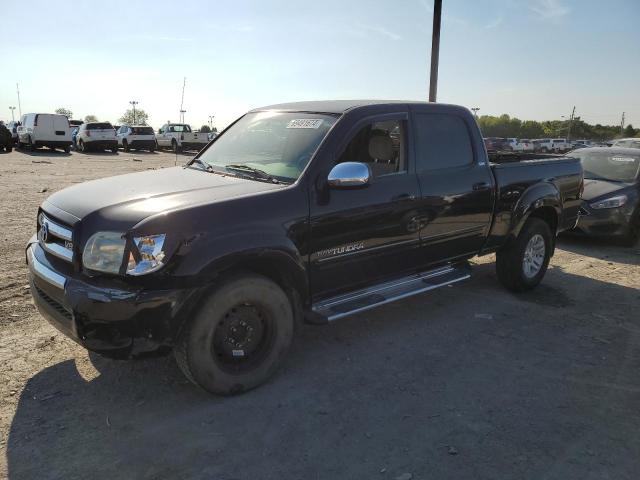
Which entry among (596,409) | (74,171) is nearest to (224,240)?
(596,409)

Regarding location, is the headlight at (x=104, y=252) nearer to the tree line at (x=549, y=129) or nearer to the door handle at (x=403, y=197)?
the door handle at (x=403, y=197)

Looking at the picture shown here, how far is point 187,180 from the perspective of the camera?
3801 millimetres

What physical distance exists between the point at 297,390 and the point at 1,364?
7.10 ft

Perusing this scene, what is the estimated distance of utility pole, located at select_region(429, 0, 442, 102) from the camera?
455 inches

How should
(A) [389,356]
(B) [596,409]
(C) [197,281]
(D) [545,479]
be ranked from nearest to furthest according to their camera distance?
1. (D) [545,479]
2. (C) [197,281]
3. (B) [596,409]
4. (A) [389,356]

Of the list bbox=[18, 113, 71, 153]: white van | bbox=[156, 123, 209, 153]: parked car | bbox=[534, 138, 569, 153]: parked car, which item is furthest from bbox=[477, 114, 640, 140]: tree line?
bbox=[18, 113, 71, 153]: white van

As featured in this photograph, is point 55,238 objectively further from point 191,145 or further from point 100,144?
point 191,145

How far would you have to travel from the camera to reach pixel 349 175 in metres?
Answer: 3.48

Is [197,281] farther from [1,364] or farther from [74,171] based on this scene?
[74,171]

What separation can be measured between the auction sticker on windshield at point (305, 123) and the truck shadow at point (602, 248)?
564 centimetres

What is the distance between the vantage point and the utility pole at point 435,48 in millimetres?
11562

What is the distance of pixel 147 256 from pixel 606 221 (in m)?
7.58

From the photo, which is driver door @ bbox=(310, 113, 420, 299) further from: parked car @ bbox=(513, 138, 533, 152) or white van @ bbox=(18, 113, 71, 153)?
parked car @ bbox=(513, 138, 533, 152)

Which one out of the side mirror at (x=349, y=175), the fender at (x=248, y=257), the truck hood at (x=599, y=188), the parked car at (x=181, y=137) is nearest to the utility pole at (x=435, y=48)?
the truck hood at (x=599, y=188)
